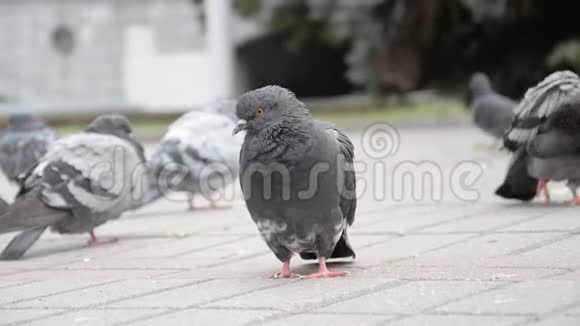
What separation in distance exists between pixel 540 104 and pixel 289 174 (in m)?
2.57

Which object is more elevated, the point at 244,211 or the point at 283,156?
the point at 283,156

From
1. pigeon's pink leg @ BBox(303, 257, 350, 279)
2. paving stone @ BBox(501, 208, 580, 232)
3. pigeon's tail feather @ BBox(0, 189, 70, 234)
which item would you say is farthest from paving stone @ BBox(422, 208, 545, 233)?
→ pigeon's tail feather @ BBox(0, 189, 70, 234)

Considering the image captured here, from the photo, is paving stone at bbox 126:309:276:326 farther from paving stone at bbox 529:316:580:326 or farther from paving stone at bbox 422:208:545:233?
paving stone at bbox 422:208:545:233

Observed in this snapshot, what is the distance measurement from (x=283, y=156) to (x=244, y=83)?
22.1 m

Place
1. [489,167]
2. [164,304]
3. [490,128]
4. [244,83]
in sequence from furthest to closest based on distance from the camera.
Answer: [244,83] → [490,128] → [489,167] → [164,304]

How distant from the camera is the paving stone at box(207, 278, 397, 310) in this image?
4.30 metres

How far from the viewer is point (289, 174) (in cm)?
477

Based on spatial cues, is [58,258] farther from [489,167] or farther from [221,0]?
[221,0]

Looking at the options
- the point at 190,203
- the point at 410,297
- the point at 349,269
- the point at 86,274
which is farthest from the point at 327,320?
the point at 190,203

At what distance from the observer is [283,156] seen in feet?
15.8

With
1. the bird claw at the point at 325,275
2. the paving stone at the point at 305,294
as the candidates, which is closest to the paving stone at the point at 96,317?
the paving stone at the point at 305,294

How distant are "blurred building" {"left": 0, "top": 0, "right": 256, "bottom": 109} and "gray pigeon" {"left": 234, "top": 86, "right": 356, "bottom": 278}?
20.2 meters

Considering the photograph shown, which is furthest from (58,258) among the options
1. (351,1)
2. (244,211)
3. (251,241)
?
(351,1)

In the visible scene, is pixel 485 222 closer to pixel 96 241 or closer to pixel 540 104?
pixel 540 104
